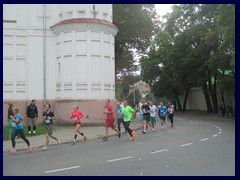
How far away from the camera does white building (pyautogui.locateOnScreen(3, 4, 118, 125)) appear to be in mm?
20766

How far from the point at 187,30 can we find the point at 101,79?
16.3m

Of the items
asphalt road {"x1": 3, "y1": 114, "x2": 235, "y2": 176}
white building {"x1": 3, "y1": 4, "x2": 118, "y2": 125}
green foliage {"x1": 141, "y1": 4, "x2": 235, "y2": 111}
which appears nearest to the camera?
asphalt road {"x1": 3, "y1": 114, "x2": 235, "y2": 176}

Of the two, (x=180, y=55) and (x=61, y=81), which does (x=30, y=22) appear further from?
(x=180, y=55)

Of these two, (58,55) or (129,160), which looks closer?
(129,160)

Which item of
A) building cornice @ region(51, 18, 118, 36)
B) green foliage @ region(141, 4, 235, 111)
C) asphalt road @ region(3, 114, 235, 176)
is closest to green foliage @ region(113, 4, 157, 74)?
green foliage @ region(141, 4, 235, 111)

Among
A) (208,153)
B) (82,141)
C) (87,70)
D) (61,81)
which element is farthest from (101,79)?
(208,153)

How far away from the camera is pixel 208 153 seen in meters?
10.1

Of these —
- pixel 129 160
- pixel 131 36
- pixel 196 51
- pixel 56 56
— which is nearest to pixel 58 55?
pixel 56 56

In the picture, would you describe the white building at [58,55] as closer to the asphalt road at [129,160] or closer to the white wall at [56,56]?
the white wall at [56,56]

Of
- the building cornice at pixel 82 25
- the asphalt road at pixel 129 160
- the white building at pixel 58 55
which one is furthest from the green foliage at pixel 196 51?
the asphalt road at pixel 129 160

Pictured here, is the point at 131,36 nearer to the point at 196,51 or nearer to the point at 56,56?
the point at 196,51

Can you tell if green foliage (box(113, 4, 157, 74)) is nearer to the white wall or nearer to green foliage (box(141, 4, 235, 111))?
green foliage (box(141, 4, 235, 111))

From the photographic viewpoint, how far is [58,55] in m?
→ 21.7

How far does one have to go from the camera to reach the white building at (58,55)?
68.1 feet
